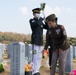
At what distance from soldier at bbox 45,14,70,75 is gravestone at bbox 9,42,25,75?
77.5 inches

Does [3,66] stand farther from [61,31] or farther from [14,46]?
[61,31]

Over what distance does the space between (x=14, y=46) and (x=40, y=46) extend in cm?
103

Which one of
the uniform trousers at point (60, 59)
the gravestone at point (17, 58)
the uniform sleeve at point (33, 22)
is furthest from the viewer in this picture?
the gravestone at point (17, 58)

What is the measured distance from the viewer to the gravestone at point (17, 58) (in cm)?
886

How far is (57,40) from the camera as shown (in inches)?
268

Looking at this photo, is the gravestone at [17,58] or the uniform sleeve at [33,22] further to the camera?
the gravestone at [17,58]

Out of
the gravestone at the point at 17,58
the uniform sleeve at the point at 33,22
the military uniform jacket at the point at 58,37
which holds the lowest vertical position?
the gravestone at the point at 17,58

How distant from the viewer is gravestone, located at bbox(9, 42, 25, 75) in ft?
29.1

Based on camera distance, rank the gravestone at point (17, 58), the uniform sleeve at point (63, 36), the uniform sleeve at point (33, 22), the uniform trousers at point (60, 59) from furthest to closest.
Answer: the gravestone at point (17, 58) → the uniform sleeve at point (33, 22) → the uniform trousers at point (60, 59) → the uniform sleeve at point (63, 36)

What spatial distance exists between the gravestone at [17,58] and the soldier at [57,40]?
6.46ft

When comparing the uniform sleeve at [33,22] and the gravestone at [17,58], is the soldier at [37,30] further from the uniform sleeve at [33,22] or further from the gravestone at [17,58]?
the gravestone at [17,58]

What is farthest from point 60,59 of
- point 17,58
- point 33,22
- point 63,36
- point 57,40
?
point 17,58

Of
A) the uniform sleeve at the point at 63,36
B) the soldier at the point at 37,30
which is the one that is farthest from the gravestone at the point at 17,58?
the uniform sleeve at the point at 63,36

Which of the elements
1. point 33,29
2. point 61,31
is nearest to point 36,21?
point 33,29
